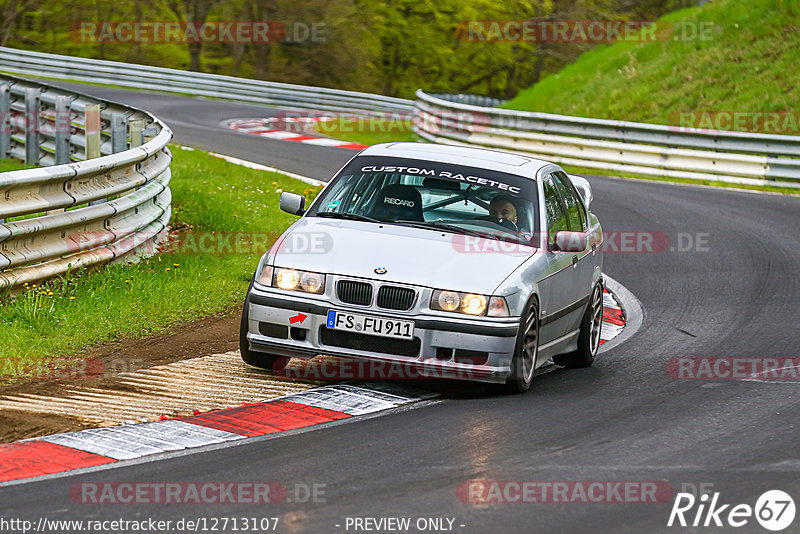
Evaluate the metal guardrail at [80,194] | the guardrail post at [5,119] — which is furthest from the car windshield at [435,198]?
the guardrail post at [5,119]

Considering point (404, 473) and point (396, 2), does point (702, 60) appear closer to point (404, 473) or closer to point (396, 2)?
point (404, 473)

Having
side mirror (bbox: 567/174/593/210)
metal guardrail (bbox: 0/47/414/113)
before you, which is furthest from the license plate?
metal guardrail (bbox: 0/47/414/113)

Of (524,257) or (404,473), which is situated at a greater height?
(524,257)

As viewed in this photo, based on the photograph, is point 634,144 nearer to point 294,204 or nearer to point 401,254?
point 294,204

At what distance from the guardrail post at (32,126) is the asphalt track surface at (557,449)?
27.6 feet

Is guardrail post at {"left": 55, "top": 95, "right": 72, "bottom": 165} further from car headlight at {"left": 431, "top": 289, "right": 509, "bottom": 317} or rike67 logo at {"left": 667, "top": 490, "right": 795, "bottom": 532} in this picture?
rike67 logo at {"left": 667, "top": 490, "right": 795, "bottom": 532}

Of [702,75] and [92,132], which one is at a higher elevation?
[702,75]

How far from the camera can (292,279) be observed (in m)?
7.61

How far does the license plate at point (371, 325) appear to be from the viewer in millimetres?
7379

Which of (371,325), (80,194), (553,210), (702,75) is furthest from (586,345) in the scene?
(702,75)

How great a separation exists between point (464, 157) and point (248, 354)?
7.64 ft

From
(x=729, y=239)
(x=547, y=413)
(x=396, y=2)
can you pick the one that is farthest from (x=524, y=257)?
(x=396, y=2)

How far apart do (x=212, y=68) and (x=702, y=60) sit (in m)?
26.8

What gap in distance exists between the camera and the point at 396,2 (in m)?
A: 57.1
